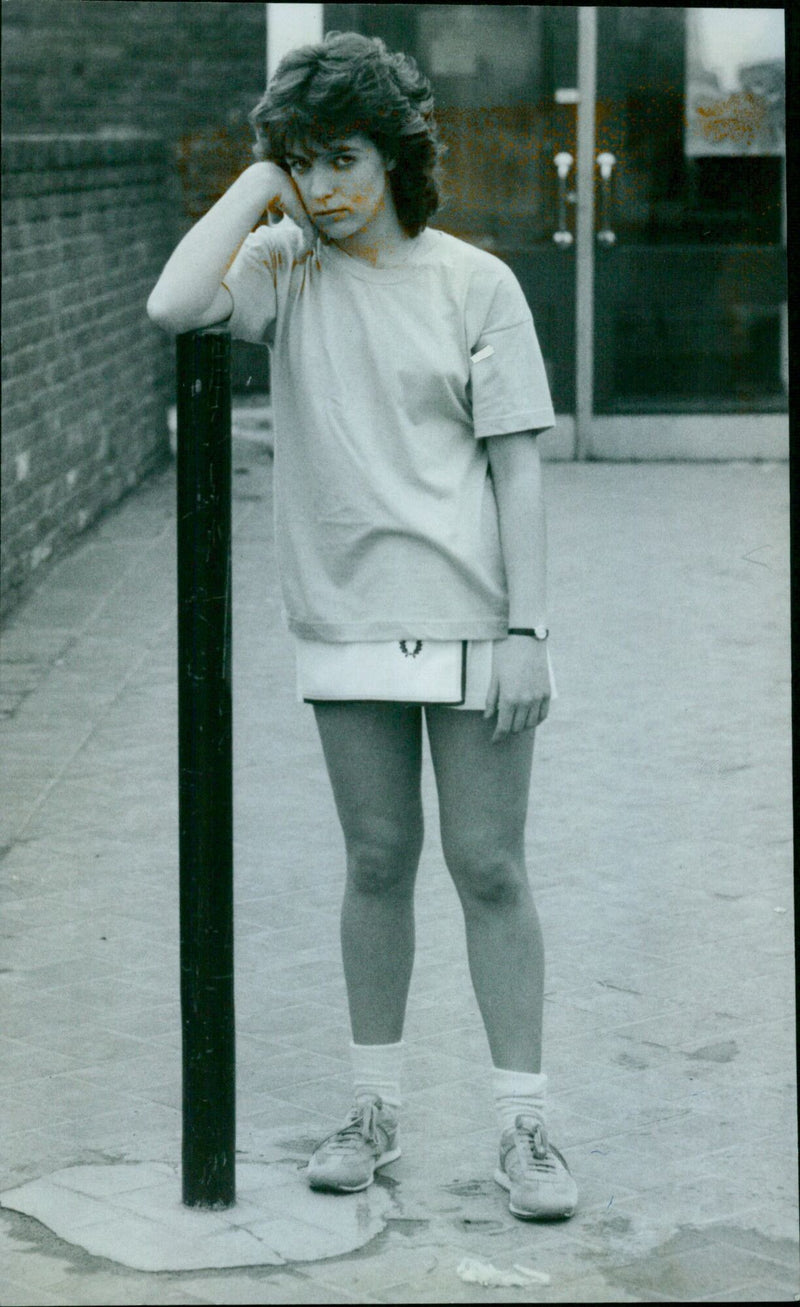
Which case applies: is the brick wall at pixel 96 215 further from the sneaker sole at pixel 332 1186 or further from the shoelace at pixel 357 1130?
the sneaker sole at pixel 332 1186

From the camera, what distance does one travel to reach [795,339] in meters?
2.80

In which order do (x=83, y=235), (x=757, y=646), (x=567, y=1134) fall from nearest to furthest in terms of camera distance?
(x=567, y=1134) → (x=757, y=646) → (x=83, y=235)

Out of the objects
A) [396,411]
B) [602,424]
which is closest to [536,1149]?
[396,411]

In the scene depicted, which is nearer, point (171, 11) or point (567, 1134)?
point (567, 1134)

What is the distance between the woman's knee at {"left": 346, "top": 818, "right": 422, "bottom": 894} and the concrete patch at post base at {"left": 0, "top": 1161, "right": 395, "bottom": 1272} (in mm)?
521

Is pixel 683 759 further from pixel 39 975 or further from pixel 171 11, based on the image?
pixel 171 11

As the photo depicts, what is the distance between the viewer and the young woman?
3357mm

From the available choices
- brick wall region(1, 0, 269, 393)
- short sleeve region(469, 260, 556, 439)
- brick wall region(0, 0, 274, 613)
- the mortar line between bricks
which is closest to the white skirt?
short sleeve region(469, 260, 556, 439)

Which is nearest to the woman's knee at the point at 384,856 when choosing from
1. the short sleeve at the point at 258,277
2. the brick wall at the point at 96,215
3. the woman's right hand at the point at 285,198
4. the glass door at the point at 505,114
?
the short sleeve at the point at 258,277

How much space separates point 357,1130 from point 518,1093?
29 cm

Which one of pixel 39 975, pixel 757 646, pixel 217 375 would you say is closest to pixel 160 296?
pixel 217 375

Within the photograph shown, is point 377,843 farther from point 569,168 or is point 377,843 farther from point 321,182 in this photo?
point 569,168

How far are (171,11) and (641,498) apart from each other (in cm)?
461

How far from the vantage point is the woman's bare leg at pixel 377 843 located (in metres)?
3.57
